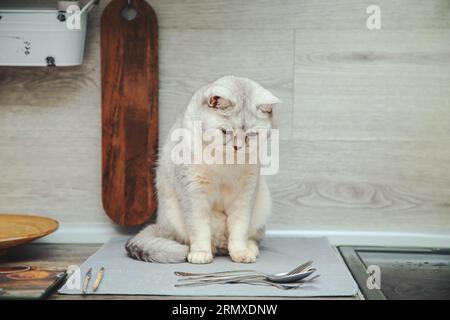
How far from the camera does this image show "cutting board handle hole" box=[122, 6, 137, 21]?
168cm

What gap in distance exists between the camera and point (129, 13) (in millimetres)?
1688

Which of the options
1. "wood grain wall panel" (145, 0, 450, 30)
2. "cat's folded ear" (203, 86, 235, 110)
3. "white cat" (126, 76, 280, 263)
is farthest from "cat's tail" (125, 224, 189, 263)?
"wood grain wall panel" (145, 0, 450, 30)

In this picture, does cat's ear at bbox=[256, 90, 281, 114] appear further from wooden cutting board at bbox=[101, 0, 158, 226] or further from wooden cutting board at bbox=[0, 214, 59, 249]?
wooden cutting board at bbox=[0, 214, 59, 249]

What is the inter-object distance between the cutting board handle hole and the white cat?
0.36 meters

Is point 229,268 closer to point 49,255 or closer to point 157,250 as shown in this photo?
point 157,250

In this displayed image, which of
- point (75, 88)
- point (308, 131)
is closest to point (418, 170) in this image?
point (308, 131)

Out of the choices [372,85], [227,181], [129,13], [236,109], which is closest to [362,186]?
[372,85]

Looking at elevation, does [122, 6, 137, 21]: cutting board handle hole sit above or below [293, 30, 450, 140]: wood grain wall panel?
above

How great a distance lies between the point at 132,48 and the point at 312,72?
539 mm

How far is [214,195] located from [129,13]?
0.61 metres

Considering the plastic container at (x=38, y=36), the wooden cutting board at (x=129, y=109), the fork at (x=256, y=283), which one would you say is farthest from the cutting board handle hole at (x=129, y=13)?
the fork at (x=256, y=283)

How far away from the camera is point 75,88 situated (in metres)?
1.73

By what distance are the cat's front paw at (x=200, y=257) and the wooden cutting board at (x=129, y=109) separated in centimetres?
32
